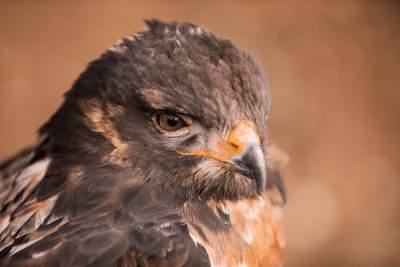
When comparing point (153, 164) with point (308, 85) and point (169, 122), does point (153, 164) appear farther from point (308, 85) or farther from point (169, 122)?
point (308, 85)

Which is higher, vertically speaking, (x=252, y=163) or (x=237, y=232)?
(x=252, y=163)

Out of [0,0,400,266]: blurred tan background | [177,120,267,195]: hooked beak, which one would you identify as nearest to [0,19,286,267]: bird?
[177,120,267,195]: hooked beak

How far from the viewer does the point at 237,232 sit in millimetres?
1903

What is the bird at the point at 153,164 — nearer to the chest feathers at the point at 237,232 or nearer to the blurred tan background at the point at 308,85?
the chest feathers at the point at 237,232

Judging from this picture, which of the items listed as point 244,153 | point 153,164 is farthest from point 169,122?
point 244,153

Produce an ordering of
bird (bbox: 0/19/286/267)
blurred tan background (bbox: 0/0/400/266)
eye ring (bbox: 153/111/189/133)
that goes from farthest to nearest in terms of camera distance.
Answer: blurred tan background (bbox: 0/0/400/266), eye ring (bbox: 153/111/189/133), bird (bbox: 0/19/286/267)

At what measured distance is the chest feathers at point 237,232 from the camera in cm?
179

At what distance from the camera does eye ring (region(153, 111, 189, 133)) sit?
5.84 ft

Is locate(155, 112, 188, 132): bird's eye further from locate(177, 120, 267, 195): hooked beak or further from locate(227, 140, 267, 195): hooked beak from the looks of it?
locate(227, 140, 267, 195): hooked beak

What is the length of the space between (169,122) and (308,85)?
3.87 metres

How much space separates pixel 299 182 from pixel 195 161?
140 inches

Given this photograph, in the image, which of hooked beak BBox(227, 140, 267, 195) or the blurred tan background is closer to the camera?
hooked beak BBox(227, 140, 267, 195)

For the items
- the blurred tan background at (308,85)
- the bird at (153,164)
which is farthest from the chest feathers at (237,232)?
the blurred tan background at (308,85)

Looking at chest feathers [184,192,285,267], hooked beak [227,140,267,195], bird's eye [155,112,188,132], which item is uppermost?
bird's eye [155,112,188,132]
